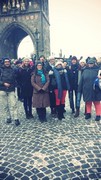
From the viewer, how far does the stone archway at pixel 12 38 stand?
2348 centimetres

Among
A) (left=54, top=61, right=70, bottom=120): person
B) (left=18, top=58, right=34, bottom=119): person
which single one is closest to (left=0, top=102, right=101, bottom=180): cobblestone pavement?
(left=54, top=61, right=70, bottom=120): person

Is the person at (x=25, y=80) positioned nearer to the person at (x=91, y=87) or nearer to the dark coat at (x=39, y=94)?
the dark coat at (x=39, y=94)

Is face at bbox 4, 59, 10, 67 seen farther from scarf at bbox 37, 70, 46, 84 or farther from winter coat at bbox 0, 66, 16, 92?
scarf at bbox 37, 70, 46, 84

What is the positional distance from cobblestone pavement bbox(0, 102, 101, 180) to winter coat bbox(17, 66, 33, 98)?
93 cm

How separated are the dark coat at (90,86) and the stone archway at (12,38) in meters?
17.4

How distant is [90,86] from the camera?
6.44m

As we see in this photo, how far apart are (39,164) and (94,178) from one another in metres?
1.04

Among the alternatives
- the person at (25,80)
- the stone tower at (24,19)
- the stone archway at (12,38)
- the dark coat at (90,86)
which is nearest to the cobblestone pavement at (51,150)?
the dark coat at (90,86)

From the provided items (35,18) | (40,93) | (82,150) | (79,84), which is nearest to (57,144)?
(82,150)

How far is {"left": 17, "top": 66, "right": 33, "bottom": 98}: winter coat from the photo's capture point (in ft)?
21.8

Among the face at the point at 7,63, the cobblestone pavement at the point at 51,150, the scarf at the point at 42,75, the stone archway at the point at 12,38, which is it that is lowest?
the cobblestone pavement at the point at 51,150

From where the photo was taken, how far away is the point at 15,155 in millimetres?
4312

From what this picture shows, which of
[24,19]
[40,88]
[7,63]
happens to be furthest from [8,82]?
[24,19]

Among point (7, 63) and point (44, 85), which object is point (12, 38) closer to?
point (7, 63)
